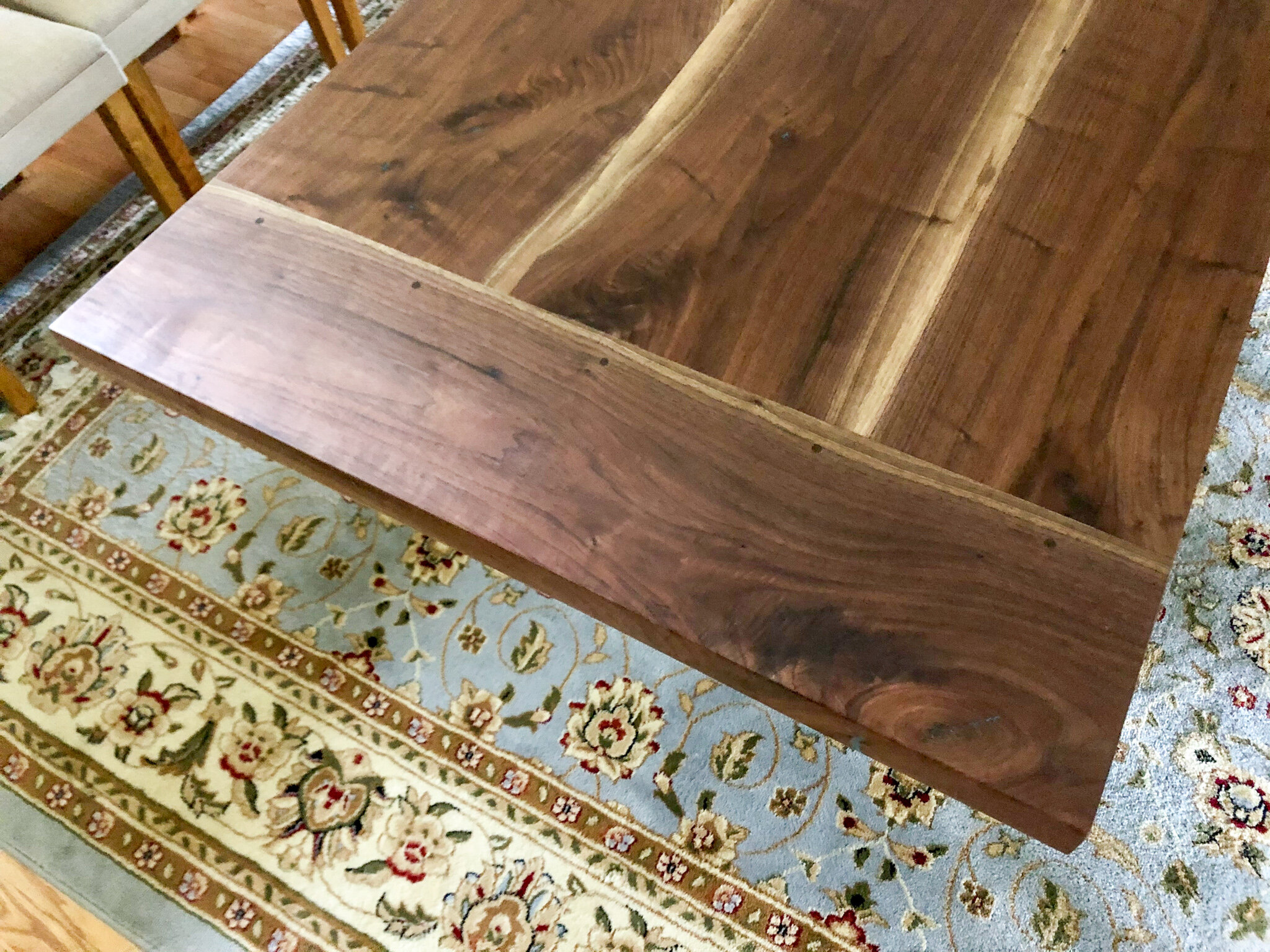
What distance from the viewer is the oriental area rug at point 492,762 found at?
98cm

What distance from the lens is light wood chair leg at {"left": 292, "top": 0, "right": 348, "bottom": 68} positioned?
1618mm

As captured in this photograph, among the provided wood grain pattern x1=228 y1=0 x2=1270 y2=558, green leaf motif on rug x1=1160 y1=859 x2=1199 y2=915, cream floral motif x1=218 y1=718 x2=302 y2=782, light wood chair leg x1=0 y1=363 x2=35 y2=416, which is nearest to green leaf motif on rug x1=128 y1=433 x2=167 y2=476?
light wood chair leg x1=0 y1=363 x2=35 y2=416

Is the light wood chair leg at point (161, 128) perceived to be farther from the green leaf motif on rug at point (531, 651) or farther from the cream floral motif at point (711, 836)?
the cream floral motif at point (711, 836)

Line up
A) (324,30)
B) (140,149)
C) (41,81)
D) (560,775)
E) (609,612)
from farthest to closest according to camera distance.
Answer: (324,30)
(140,149)
(41,81)
(560,775)
(609,612)

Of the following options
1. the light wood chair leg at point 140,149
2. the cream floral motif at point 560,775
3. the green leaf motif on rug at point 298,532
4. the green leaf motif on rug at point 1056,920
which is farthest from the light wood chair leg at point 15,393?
the green leaf motif on rug at point 1056,920

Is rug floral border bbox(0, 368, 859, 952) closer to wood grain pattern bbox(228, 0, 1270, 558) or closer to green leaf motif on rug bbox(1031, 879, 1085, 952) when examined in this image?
green leaf motif on rug bbox(1031, 879, 1085, 952)

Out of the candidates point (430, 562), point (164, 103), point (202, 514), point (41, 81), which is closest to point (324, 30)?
point (164, 103)

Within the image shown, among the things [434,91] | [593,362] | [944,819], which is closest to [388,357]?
[593,362]

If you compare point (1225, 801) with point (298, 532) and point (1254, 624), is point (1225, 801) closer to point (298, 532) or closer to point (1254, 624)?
point (1254, 624)

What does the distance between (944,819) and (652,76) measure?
2.97 feet

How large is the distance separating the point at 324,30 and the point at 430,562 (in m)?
1.13

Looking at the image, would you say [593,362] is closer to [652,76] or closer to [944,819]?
[652,76]

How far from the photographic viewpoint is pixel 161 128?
1416 mm

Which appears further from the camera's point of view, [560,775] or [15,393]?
[15,393]
